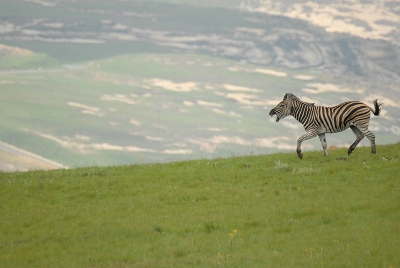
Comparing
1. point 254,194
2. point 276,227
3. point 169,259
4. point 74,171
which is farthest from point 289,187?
point 74,171

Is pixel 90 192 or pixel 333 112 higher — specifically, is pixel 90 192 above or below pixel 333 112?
below

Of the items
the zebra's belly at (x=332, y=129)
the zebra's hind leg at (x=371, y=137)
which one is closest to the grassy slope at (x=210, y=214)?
the zebra's hind leg at (x=371, y=137)

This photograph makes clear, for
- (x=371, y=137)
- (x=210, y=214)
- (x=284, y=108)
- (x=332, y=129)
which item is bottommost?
(x=210, y=214)

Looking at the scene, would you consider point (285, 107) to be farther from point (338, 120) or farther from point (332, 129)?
point (338, 120)

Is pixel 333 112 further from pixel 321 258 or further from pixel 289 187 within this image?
pixel 321 258

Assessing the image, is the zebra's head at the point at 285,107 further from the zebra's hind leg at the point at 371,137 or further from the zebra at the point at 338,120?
the zebra's hind leg at the point at 371,137

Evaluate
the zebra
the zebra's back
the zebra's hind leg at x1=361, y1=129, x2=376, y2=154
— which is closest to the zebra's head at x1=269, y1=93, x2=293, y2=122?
the zebra

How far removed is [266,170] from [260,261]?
11.2 m

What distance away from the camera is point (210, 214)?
2189 centimetres

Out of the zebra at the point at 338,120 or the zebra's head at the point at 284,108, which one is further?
the zebra's head at the point at 284,108

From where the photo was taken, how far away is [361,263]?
16188 millimetres

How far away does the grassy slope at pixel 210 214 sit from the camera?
17.7 metres

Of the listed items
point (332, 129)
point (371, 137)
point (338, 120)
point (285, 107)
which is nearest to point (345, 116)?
point (338, 120)

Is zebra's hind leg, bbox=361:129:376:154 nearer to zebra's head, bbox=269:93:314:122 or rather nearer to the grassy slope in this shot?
the grassy slope
